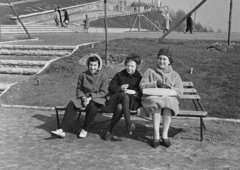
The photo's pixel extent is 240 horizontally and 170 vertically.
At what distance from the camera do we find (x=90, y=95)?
522 cm

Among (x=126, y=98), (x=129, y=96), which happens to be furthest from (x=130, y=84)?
(x=126, y=98)

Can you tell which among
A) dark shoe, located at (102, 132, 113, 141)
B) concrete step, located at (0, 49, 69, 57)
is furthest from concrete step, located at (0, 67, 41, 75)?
dark shoe, located at (102, 132, 113, 141)

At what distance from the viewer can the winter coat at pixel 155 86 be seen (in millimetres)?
4660

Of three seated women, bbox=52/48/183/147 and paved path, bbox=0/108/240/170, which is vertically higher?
three seated women, bbox=52/48/183/147

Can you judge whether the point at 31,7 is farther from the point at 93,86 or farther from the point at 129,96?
the point at 129,96

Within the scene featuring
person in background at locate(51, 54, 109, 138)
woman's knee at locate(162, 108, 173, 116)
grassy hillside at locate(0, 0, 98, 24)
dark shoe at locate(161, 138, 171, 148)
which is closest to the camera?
dark shoe at locate(161, 138, 171, 148)

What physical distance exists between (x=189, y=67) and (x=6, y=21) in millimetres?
28272

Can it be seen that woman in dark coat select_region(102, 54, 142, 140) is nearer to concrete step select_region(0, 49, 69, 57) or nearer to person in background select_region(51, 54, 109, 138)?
person in background select_region(51, 54, 109, 138)

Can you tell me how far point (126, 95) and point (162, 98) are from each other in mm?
567

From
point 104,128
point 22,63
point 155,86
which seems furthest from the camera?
point 22,63

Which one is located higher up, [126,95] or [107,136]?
[126,95]

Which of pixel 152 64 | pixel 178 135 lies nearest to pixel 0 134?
pixel 178 135

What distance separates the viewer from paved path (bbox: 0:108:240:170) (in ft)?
13.1

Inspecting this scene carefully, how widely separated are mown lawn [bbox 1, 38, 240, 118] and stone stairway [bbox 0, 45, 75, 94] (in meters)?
0.68
